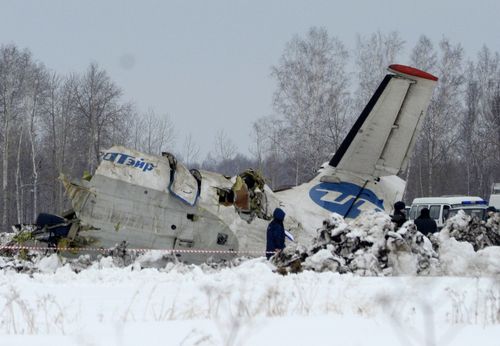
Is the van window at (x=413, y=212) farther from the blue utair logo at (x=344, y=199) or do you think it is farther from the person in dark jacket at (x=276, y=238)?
the person in dark jacket at (x=276, y=238)

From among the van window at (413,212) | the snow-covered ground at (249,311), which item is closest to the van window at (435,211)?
the van window at (413,212)

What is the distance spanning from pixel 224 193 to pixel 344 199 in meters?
2.89

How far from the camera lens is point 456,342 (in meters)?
4.72

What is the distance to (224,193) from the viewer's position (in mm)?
15289

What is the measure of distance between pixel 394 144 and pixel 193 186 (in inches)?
175

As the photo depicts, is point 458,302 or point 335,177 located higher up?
point 335,177

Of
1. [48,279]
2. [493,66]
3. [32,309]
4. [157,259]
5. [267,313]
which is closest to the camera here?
[267,313]

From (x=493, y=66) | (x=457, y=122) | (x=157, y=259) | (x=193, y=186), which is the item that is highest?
(x=493, y=66)

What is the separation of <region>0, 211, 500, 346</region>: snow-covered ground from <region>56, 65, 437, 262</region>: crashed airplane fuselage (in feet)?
10.9

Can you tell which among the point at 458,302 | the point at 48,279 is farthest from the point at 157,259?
the point at 458,302

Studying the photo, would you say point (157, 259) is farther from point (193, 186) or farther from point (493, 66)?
point (493, 66)

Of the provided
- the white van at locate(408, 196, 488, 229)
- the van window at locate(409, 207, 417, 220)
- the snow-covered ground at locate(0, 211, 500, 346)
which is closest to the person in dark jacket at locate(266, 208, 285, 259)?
the snow-covered ground at locate(0, 211, 500, 346)

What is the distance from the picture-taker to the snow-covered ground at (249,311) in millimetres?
4879

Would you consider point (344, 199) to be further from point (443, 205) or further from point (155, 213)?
point (443, 205)
